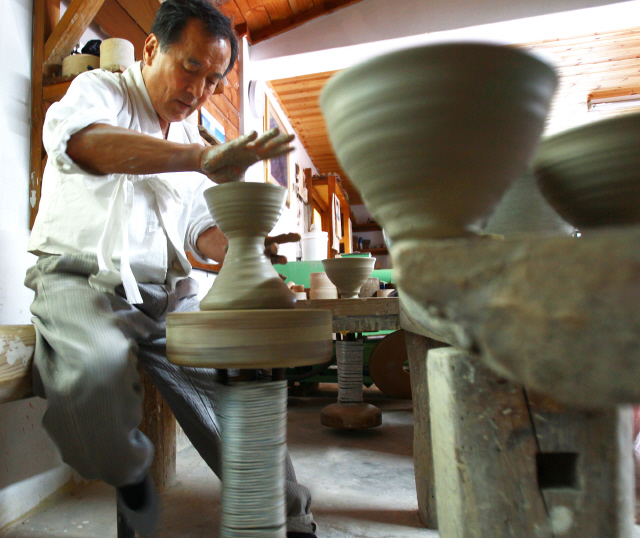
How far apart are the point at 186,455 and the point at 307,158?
462 cm

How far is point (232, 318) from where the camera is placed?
77 cm

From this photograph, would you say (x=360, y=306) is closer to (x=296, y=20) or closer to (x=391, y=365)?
(x=391, y=365)

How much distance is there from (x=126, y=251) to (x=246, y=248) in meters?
0.37

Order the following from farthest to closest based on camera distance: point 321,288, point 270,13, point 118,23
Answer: point 270,13, point 321,288, point 118,23

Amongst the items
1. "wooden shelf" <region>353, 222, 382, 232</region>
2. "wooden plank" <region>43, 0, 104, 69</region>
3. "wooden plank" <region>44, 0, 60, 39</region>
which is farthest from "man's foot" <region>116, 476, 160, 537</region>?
"wooden shelf" <region>353, 222, 382, 232</region>

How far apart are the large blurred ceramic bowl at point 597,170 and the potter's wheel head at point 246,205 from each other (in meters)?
0.52

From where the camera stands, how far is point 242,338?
774mm

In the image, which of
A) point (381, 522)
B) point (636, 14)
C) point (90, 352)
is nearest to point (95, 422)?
point (90, 352)

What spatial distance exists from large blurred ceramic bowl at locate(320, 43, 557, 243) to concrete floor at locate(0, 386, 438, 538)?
1.23 metres

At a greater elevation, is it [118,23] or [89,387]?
[118,23]

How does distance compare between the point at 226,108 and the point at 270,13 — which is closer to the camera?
the point at 226,108

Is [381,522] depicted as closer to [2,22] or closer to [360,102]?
[360,102]

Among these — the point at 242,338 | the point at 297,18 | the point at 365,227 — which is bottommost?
the point at 242,338

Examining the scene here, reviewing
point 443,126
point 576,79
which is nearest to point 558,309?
point 443,126
